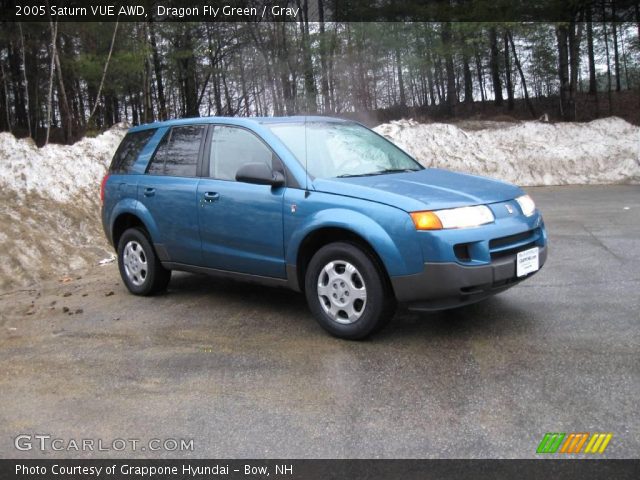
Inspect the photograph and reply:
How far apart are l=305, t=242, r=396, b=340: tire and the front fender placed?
0.15 metres

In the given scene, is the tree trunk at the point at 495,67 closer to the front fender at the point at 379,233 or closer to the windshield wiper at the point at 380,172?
the windshield wiper at the point at 380,172

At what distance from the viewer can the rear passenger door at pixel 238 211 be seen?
5.05 metres

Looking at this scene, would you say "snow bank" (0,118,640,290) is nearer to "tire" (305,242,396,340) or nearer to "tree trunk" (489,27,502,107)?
"tree trunk" (489,27,502,107)

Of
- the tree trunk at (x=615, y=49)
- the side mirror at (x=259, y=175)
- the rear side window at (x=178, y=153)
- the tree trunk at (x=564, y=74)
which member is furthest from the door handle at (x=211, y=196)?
the tree trunk at (x=615, y=49)

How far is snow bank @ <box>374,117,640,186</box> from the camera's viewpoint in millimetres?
16375

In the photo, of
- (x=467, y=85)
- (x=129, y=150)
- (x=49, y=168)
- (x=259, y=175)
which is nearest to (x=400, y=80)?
(x=467, y=85)

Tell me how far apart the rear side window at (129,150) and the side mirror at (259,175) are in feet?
6.57

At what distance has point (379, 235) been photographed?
4.36 m

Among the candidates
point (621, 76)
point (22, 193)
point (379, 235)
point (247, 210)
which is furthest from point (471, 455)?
point (621, 76)

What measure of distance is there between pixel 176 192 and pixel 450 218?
274 cm

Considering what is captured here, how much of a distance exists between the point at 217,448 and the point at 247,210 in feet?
7.91

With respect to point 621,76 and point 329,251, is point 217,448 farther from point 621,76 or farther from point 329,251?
point 621,76
